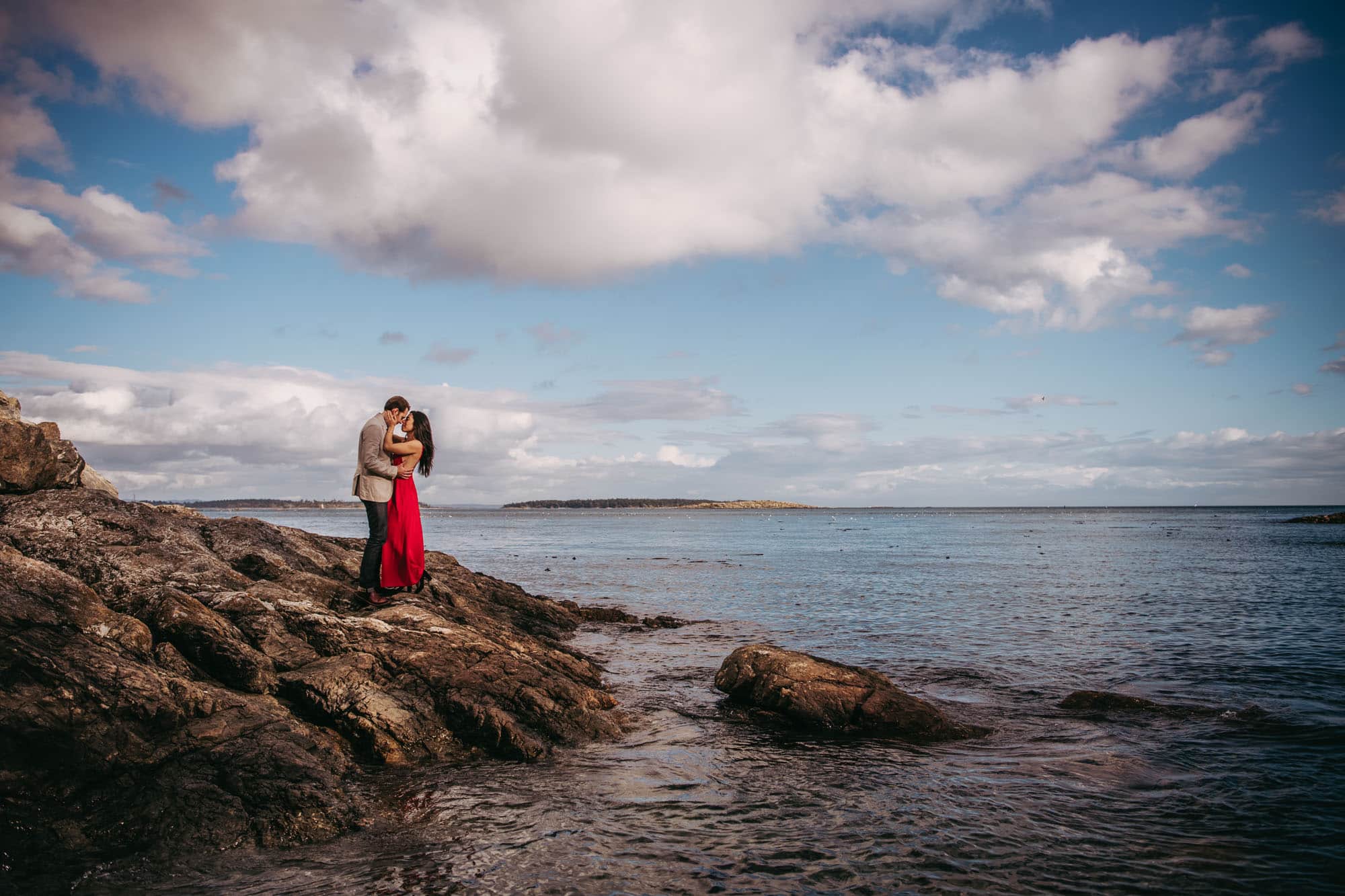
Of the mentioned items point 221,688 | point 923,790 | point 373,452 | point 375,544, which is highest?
point 373,452

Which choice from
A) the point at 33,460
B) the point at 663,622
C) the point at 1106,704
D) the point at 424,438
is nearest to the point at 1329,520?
the point at 663,622

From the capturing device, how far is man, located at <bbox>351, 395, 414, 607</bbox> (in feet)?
40.7

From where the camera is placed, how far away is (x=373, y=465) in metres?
12.4

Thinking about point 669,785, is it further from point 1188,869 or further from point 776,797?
point 1188,869

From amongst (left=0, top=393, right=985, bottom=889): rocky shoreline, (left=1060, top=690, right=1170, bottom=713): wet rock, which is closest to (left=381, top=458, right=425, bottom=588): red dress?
(left=0, top=393, right=985, bottom=889): rocky shoreline

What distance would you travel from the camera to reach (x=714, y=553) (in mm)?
60062

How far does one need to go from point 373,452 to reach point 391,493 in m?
0.79

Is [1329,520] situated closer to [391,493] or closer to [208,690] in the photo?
[391,493]

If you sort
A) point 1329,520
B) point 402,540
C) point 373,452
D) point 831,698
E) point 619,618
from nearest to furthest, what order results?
point 831,698, point 373,452, point 402,540, point 619,618, point 1329,520

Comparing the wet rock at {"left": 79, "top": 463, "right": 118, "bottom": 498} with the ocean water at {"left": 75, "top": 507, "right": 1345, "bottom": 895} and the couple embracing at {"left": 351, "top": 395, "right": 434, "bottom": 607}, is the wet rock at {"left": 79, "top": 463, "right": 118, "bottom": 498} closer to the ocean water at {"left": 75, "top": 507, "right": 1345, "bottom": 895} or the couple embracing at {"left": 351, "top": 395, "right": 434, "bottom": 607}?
the couple embracing at {"left": 351, "top": 395, "right": 434, "bottom": 607}

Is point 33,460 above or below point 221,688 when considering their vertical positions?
above

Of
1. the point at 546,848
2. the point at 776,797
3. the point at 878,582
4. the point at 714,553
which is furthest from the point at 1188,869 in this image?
the point at 714,553

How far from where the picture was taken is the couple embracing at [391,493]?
1245cm

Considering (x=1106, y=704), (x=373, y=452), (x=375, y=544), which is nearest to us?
(x=373, y=452)
